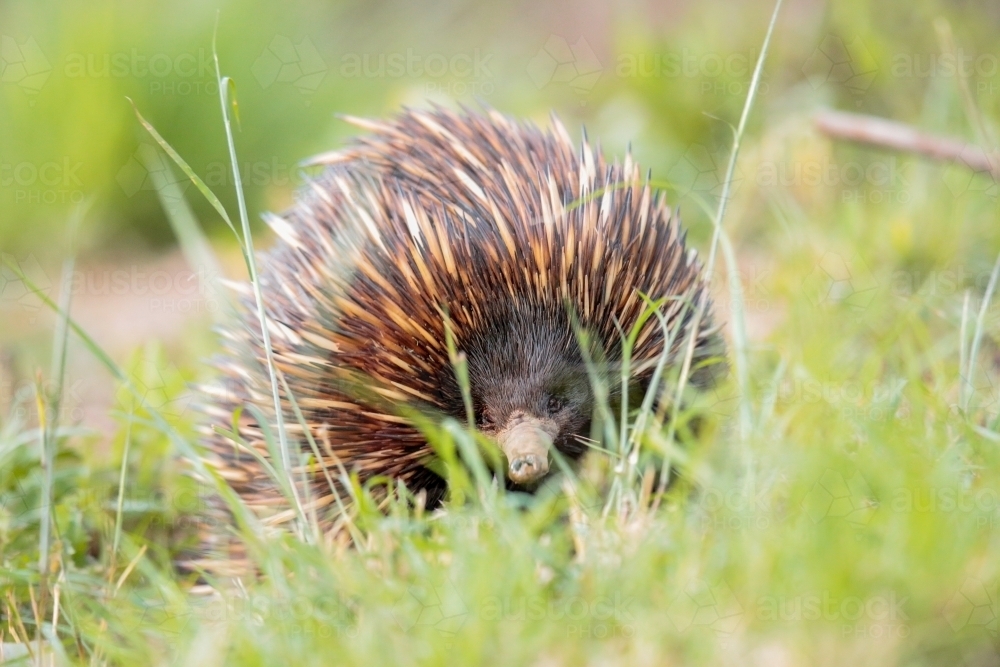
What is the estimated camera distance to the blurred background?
153 inches

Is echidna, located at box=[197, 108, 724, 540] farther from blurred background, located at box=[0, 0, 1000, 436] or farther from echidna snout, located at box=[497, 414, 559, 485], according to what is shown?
blurred background, located at box=[0, 0, 1000, 436]

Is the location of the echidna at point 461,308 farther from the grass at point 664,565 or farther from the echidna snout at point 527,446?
the grass at point 664,565

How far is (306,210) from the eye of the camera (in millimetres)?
2479

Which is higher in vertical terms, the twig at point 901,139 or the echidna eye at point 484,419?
the twig at point 901,139

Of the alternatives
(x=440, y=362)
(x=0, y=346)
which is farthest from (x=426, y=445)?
(x=0, y=346)

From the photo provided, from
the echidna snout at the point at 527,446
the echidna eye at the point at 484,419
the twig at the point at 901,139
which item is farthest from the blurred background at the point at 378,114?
the echidna snout at the point at 527,446

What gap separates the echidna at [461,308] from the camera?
2.05m

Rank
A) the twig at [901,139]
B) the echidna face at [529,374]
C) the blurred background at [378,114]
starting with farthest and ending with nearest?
the blurred background at [378,114]
the twig at [901,139]
the echidna face at [529,374]

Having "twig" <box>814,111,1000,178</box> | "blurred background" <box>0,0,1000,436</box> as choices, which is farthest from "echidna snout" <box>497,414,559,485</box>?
"twig" <box>814,111,1000,178</box>

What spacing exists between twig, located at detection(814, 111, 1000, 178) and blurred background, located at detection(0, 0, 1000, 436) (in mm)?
229

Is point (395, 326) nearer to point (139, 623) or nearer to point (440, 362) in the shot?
point (440, 362)

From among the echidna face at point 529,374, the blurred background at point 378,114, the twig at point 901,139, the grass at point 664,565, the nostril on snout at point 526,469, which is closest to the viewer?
the grass at point 664,565

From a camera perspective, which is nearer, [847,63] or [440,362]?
[440,362]

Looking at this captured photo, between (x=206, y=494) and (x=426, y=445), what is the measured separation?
0.69 m
